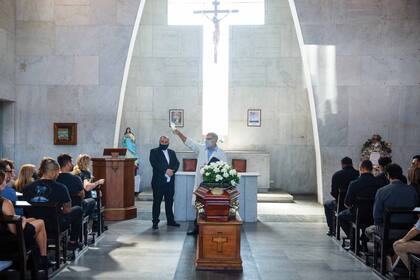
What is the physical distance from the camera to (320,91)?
37.2ft

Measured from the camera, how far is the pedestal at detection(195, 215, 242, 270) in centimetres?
568

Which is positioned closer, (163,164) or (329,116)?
(163,164)

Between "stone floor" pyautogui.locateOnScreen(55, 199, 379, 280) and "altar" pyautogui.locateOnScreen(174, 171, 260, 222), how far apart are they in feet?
1.12

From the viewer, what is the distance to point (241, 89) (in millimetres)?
14812

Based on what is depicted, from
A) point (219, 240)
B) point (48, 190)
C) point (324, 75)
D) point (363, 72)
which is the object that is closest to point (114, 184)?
point (48, 190)

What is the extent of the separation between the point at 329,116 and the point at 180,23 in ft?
21.0

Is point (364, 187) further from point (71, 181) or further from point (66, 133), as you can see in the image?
point (66, 133)

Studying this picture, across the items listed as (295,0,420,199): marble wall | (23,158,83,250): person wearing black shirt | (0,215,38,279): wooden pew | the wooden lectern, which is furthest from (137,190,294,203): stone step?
(0,215,38,279): wooden pew

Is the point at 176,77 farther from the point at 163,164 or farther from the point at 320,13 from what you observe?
the point at 163,164

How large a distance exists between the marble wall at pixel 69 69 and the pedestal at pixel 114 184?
247 cm

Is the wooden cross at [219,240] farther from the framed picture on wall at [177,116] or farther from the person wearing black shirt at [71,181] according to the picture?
the framed picture on wall at [177,116]

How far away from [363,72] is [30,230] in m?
9.10

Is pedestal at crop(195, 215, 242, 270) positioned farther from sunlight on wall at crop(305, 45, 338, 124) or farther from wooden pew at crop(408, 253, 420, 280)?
sunlight on wall at crop(305, 45, 338, 124)

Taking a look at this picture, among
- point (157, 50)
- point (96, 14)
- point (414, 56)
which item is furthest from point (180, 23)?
point (414, 56)
